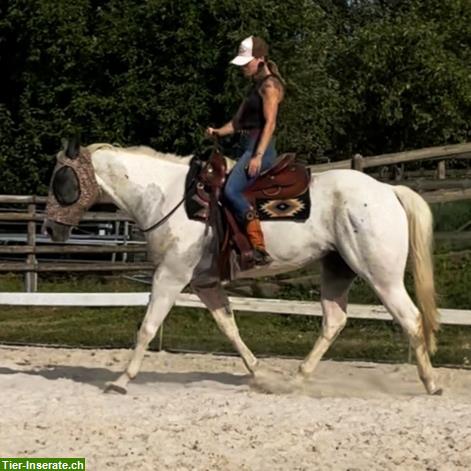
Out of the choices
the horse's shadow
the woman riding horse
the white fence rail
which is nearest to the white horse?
the woman riding horse

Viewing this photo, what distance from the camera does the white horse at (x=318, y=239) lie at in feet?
26.0

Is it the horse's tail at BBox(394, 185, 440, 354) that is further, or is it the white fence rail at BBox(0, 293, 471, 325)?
the white fence rail at BBox(0, 293, 471, 325)

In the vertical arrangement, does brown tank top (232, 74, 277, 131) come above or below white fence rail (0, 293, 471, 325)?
above

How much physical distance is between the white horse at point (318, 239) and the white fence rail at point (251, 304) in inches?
81.1

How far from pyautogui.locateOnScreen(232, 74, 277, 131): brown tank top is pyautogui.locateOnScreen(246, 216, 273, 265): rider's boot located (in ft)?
2.45

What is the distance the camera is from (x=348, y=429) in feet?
20.0

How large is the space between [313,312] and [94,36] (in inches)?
368

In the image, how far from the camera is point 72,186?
8.26 m

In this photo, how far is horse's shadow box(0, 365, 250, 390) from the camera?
28.7 feet

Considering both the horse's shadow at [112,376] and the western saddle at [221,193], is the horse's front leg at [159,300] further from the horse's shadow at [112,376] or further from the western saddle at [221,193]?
the horse's shadow at [112,376]

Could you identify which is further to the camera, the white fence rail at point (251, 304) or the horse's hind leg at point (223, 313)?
the white fence rail at point (251, 304)

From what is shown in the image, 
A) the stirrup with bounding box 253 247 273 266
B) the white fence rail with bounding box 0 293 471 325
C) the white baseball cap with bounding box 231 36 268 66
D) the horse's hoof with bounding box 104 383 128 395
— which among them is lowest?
the white fence rail with bounding box 0 293 471 325

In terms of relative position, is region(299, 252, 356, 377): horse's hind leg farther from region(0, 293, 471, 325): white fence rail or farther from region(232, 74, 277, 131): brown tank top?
region(0, 293, 471, 325): white fence rail

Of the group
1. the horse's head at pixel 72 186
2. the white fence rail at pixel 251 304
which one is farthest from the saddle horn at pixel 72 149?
the white fence rail at pixel 251 304
